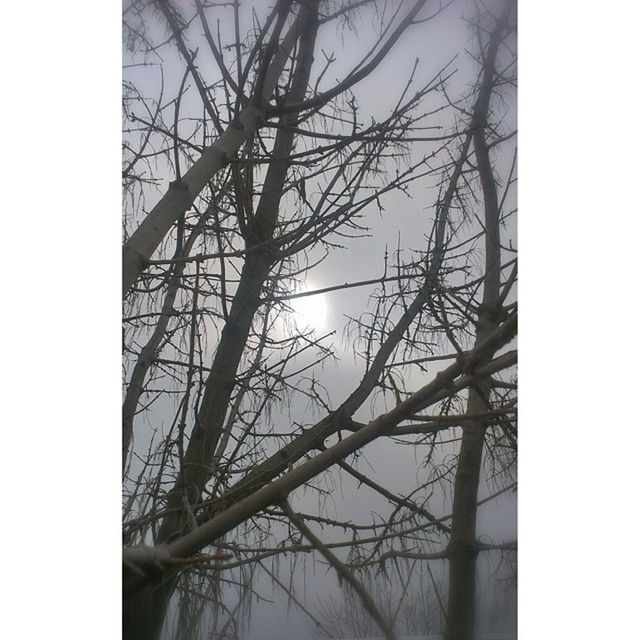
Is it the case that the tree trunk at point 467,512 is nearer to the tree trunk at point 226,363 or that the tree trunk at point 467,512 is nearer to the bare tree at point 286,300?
the bare tree at point 286,300

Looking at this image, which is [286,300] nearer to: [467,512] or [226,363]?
[226,363]

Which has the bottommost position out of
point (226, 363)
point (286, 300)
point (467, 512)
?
point (467, 512)

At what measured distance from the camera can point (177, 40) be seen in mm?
1681

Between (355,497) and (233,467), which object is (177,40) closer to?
(233,467)

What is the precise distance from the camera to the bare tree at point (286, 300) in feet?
5.24

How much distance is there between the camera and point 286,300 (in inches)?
64.1

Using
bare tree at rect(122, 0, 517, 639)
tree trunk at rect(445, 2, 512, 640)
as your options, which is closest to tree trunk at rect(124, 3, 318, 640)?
bare tree at rect(122, 0, 517, 639)

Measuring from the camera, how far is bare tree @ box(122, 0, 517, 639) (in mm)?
1596

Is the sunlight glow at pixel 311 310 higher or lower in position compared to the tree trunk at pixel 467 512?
higher

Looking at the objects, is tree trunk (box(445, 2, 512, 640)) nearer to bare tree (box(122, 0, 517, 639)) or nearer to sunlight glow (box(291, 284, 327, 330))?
bare tree (box(122, 0, 517, 639))

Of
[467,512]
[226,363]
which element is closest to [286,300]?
[226,363]

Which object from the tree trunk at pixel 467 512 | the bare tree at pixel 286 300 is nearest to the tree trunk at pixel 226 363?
the bare tree at pixel 286 300
